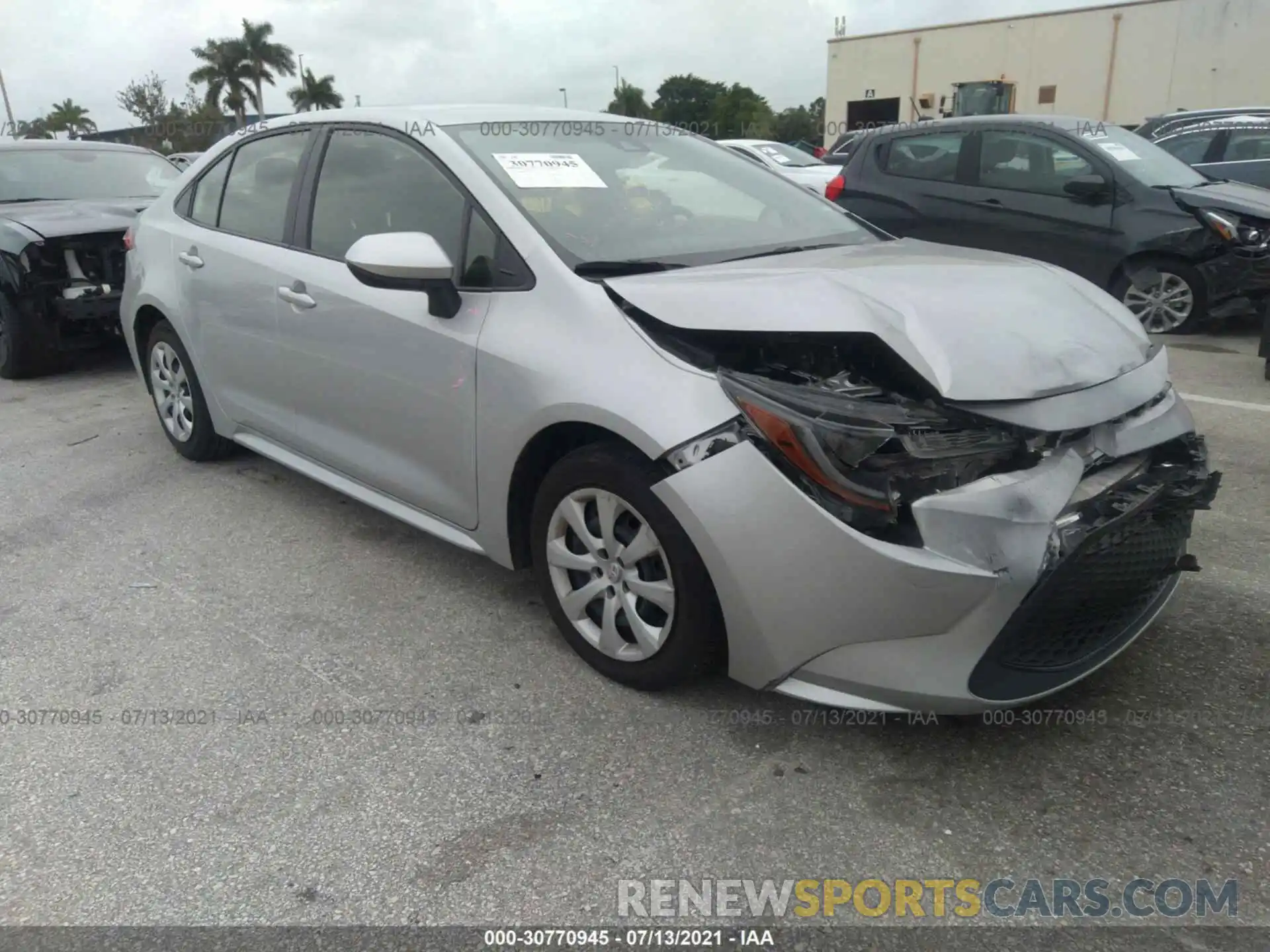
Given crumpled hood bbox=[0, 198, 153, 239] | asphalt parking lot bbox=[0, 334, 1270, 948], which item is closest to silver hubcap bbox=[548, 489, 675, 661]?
asphalt parking lot bbox=[0, 334, 1270, 948]

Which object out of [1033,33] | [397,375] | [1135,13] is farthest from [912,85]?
[397,375]

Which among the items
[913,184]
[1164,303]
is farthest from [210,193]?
[1164,303]

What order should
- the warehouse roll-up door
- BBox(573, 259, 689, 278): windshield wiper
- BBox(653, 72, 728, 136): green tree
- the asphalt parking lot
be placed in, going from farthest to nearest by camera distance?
1. BBox(653, 72, 728, 136): green tree
2. the warehouse roll-up door
3. BBox(573, 259, 689, 278): windshield wiper
4. the asphalt parking lot

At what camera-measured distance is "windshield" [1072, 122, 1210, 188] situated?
23.4ft

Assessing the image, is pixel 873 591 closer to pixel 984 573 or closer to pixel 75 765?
pixel 984 573

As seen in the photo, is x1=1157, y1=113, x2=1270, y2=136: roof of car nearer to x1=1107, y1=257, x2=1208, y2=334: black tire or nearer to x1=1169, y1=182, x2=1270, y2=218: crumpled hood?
x1=1169, y1=182, x2=1270, y2=218: crumpled hood

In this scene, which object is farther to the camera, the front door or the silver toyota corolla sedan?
the front door

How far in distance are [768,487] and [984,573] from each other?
0.50 meters

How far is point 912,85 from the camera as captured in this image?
31375mm

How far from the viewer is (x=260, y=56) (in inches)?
2248

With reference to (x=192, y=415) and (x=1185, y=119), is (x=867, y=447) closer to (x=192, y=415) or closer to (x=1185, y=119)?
(x=192, y=415)

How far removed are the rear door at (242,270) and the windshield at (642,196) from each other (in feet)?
3.26

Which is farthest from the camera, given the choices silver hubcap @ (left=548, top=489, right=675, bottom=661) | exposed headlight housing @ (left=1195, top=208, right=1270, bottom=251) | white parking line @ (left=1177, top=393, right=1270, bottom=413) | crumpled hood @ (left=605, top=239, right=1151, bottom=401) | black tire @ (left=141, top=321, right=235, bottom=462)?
exposed headlight housing @ (left=1195, top=208, right=1270, bottom=251)

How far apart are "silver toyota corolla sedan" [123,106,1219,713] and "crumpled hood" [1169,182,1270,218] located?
4.57 metres
